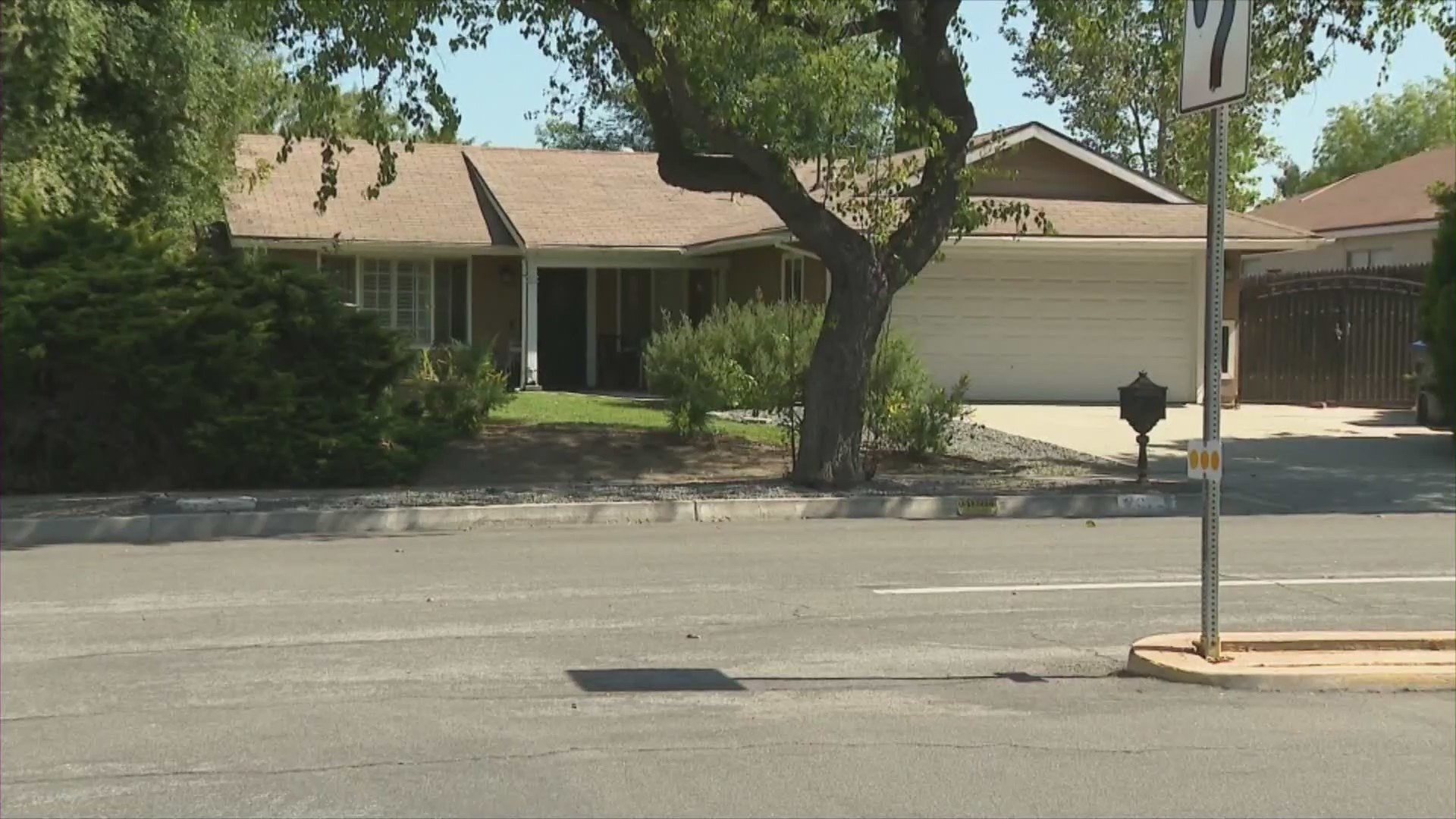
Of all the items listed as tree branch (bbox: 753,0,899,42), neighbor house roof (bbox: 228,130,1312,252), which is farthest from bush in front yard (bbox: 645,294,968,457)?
tree branch (bbox: 753,0,899,42)

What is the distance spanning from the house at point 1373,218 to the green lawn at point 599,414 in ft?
46.5

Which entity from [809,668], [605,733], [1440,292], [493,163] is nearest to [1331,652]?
[809,668]

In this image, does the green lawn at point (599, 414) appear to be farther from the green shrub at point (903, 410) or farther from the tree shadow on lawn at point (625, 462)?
the green shrub at point (903, 410)

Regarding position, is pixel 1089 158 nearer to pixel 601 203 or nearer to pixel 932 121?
pixel 601 203

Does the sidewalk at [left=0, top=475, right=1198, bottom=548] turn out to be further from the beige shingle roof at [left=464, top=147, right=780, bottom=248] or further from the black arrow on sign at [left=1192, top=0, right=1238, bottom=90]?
the beige shingle roof at [left=464, top=147, right=780, bottom=248]

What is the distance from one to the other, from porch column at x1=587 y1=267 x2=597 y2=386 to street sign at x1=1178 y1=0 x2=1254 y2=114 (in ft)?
71.0

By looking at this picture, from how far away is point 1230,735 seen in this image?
6.33 metres

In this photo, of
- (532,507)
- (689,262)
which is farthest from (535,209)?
(532,507)

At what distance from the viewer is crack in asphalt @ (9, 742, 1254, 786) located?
5750 millimetres

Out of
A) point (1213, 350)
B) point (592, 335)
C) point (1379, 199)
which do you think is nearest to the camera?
point (1213, 350)

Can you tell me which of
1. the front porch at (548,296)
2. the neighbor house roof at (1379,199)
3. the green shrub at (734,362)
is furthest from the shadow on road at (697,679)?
the neighbor house roof at (1379,199)

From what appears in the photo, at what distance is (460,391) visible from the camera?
56.3 feet

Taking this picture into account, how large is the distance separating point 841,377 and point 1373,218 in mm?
22017

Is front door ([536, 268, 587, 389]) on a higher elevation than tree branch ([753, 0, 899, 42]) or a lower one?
lower
